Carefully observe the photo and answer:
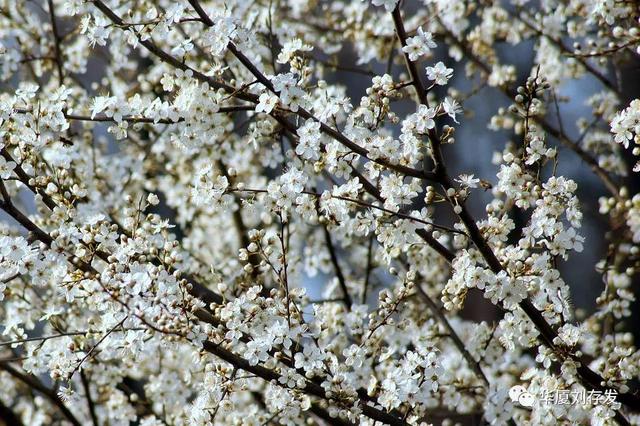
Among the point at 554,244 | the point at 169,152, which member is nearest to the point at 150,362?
the point at 169,152

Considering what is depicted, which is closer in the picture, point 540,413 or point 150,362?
point 540,413

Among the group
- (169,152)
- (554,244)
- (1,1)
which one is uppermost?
(1,1)

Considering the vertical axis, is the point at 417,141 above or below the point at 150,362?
below

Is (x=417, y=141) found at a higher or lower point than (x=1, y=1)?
lower

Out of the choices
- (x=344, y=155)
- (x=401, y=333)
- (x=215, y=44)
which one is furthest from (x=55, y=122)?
(x=401, y=333)

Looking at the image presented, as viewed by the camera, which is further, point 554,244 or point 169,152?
point 169,152

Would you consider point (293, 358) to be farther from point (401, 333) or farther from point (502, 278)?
point (401, 333)

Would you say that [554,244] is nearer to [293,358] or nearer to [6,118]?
[293,358]

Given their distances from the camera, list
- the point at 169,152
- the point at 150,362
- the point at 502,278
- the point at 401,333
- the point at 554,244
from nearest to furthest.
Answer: the point at 502,278, the point at 554,244, the point at 401,333, the point at 150,362, the point at 169,152

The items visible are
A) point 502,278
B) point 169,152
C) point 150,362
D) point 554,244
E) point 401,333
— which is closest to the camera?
point 502,278
